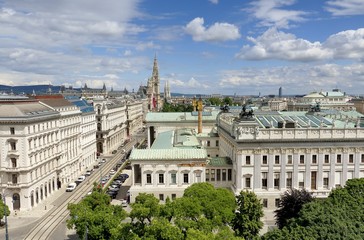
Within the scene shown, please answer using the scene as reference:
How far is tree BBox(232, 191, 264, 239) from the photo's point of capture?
52041 millimetres

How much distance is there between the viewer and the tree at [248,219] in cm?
5204

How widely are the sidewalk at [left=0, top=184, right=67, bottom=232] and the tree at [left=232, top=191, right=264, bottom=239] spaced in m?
42.0

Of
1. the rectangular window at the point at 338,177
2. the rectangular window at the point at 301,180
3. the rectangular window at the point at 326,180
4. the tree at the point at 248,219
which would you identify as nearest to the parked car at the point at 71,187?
the tree at the point at 248,219

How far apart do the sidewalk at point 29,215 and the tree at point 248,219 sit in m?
42.0

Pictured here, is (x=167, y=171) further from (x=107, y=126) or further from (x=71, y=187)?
(x=107, y=126)

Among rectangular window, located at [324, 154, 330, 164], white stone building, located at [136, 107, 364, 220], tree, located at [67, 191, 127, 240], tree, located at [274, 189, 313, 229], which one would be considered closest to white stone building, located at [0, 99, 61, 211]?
tree, located at [67, 191, 127, 240]

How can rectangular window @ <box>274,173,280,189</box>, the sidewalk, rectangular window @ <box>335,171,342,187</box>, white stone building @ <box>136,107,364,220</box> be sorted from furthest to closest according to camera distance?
rectangular window @ <box>335,171,342,187</box>, rectangular window @ <box>274,173,280,189</box>, white stone building @ <box>136,107,364,220</box>, the sidewalk

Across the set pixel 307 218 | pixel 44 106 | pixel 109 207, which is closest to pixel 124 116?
pixel 44 106

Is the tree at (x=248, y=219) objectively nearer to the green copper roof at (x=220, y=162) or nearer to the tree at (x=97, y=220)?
the tree at (x=97, y=220)

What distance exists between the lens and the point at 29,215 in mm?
73562

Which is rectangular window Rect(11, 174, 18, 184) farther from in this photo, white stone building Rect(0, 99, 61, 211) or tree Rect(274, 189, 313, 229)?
→ tree Rect(274, 189, 313, 229)

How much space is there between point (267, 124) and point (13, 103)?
56557 millimetres

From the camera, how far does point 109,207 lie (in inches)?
2032

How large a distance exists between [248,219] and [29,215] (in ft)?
154
